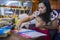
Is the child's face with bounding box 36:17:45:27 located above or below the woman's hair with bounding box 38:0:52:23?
below

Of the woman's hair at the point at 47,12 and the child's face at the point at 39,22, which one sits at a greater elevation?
the woman's hair at the point at 47,12

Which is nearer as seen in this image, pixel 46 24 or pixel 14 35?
pixel 14 35

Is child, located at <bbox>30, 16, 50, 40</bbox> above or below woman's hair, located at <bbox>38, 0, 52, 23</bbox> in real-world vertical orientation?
below

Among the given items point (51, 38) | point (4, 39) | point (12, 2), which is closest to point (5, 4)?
point (12, 2)

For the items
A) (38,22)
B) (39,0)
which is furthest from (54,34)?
(39,0)

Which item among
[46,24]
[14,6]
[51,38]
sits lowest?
[51,38]

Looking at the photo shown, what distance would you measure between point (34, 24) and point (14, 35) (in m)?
0.24

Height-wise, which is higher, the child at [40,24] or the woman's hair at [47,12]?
the woman's hair at [47,12]

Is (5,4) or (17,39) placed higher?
(5,4)

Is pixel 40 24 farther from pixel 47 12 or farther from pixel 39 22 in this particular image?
pixel 47 12

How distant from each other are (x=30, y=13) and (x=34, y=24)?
0.10m

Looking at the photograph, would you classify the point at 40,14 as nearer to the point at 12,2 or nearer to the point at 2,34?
the point at 12,2

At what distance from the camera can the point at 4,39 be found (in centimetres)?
91

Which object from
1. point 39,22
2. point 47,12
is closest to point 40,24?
point 39,22
